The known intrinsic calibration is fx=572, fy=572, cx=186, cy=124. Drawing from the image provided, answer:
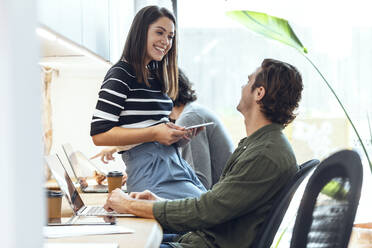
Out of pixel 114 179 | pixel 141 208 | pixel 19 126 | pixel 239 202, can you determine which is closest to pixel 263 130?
pixel 239 202

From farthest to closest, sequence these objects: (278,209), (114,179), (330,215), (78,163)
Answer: (78,163)
(114,179)
(278,209)
(330,215)

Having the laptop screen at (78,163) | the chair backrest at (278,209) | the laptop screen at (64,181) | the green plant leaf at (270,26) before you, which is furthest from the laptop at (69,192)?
the green plant leaf at (270,26)

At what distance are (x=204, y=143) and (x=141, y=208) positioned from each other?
82 cm

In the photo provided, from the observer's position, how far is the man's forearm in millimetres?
1650

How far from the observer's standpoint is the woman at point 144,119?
192 cm

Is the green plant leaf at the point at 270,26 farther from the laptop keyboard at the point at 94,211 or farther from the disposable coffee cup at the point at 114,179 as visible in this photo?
the laptop keyboard at the point at 94,211

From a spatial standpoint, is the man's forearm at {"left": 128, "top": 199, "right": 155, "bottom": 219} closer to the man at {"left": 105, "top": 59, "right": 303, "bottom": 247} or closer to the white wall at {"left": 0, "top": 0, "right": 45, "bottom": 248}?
the man at {"left": 105, "top": 59, "right": 303, "bottom": 247}

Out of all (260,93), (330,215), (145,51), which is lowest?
(330,215)

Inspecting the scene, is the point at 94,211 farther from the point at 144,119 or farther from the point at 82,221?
the point at 144,119

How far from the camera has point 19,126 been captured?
379 mm

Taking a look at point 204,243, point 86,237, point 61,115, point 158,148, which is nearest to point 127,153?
point 158,148

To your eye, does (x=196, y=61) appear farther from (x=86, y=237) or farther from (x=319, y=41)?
(x=86, y=237)

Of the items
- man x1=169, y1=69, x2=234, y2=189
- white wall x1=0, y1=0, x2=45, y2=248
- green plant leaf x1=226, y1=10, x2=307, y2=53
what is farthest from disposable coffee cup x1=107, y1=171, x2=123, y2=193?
white wall x1=0, y1=0, x2=45, y2=248

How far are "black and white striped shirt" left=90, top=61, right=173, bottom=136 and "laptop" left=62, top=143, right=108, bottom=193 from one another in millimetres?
470
